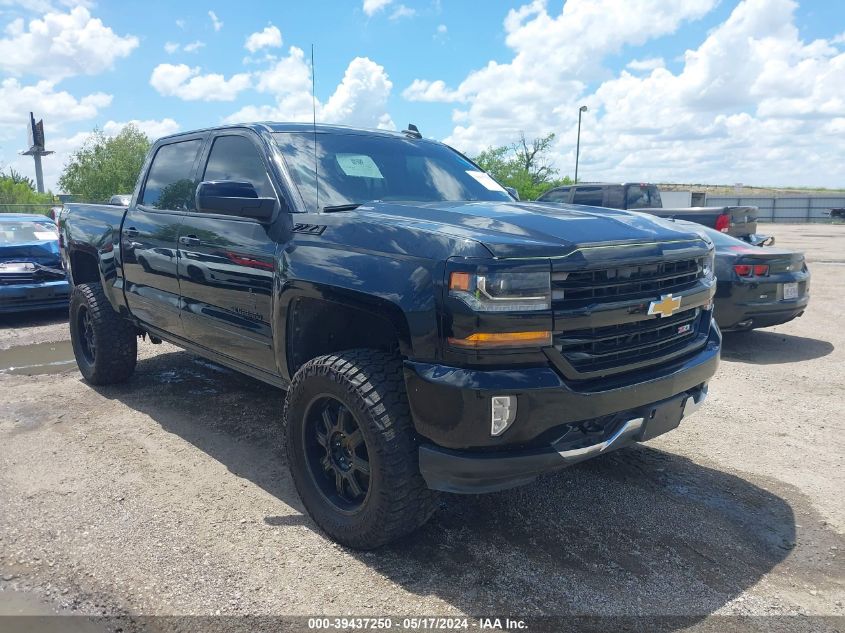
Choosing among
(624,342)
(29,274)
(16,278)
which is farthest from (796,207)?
(624,342)

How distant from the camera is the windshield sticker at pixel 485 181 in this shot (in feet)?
14.6

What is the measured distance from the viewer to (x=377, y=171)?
13.1ft

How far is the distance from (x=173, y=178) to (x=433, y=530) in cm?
311

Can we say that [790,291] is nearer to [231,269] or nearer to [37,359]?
[231,269]

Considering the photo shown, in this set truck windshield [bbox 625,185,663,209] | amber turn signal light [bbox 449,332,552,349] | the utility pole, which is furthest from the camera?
the utility pole

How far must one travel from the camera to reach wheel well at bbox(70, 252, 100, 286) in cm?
616

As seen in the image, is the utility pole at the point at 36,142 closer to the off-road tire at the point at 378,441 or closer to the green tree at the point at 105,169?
the green tree at the point at 105,169

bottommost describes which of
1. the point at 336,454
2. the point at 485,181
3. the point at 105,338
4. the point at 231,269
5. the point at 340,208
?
the point at 336,454

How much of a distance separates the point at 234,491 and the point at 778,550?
2.80m

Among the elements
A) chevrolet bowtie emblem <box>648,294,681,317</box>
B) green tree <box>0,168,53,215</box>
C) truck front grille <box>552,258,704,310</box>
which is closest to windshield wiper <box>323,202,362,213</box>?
truck front grille <box>552,258,704,310</box>

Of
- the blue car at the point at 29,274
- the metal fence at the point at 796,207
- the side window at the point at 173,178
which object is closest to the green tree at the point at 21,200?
the blue car at the point at 29,274

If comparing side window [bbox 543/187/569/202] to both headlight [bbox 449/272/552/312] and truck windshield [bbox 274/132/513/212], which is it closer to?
truck windshield [bbox 274/132/513/212]

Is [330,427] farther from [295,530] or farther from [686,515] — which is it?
[686,515]

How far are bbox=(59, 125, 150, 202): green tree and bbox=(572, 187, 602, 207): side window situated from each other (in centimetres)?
5286
